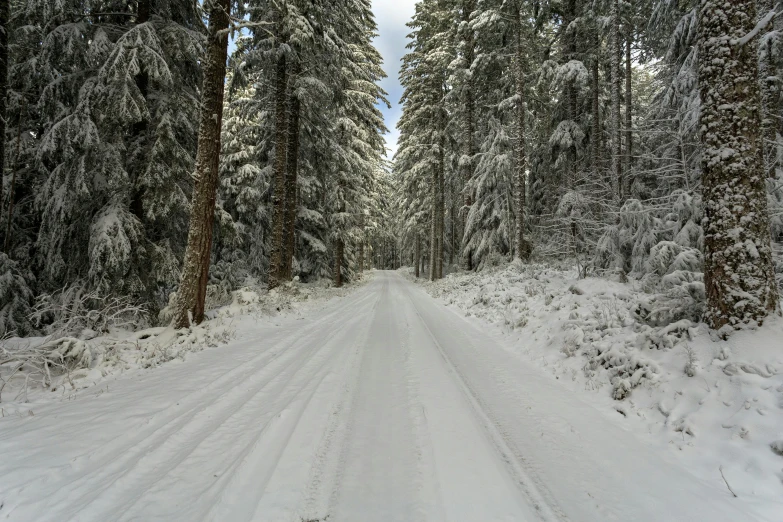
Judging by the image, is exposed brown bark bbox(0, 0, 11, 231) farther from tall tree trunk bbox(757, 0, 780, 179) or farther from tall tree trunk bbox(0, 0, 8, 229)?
tall tree trunk bbox(757, 0, 780, 179)

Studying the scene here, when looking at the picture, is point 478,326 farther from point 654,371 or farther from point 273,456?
point 273,456

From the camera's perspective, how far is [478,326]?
9828 millimetres

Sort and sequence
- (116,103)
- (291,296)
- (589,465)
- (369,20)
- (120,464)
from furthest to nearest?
(369,20)
(291,296)
(116,103)
(589,465)
(120,464)

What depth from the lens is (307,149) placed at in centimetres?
1777

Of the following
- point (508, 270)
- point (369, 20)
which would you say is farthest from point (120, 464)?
point (369, 20)

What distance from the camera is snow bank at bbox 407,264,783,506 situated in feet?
9.88

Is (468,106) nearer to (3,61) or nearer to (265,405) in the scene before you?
(3,61)

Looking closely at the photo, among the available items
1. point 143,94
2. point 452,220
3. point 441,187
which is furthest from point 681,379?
point 452,220

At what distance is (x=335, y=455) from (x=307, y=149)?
17.0 metres

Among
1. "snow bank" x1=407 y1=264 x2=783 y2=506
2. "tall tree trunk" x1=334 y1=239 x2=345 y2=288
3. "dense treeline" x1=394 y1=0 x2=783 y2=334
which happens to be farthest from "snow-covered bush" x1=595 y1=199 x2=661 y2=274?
"tall tree trunk" x1=334 y1=239 x2=345 y2=288

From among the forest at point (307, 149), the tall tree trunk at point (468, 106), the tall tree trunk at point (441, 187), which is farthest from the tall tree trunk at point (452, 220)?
the forest at point (307, 149)

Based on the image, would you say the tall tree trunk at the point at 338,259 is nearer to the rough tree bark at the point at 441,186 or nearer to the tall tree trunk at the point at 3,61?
the rough tree bark at the point at 441,186

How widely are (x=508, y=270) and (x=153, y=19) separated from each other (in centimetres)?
1440

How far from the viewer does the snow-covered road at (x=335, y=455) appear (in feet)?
7.98
